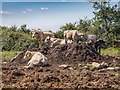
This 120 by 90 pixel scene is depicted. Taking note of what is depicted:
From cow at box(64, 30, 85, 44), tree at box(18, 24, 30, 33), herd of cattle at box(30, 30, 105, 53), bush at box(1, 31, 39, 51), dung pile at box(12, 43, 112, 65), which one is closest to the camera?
dung pile at box(12, 43, 112, 65)

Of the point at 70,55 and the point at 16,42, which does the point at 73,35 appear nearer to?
the point at 70,55

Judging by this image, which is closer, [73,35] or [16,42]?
[73,35]

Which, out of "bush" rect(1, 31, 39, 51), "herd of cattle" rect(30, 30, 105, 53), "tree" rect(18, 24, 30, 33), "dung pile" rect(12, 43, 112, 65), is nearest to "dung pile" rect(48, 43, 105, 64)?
"dung pile" rect(12, 43, 112, 65)

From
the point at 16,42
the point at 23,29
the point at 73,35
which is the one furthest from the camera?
the point at 23,29

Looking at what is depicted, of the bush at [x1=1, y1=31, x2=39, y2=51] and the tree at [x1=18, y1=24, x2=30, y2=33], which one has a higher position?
the tree at [x1=18, y1=24, x2=30, y2=33]

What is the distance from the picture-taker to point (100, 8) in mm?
21297

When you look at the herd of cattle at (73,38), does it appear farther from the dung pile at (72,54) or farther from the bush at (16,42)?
the bush at (16,42)

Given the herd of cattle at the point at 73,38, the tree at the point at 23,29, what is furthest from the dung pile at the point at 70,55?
the tree at the point at 23,29

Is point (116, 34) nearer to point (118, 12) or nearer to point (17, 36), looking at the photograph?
point (118, 12)

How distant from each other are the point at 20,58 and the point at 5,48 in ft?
27.3

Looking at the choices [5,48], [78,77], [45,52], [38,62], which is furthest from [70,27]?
[78,77]

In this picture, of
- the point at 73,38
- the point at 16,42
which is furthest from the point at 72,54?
the point at 16,42

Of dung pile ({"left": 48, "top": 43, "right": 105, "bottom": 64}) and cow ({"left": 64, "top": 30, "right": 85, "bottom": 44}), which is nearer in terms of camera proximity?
dung pile ({"left": 48, "top": 43, "right": 105, "bottom": 64})

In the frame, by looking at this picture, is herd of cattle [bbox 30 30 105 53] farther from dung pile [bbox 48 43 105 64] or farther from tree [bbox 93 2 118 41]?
tree [bbox 93 2 118 41]
